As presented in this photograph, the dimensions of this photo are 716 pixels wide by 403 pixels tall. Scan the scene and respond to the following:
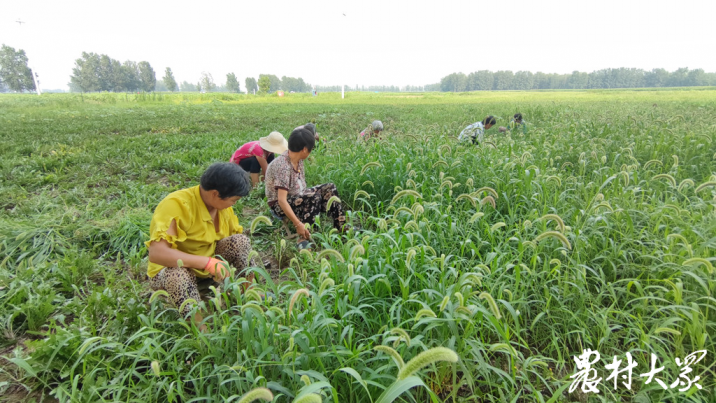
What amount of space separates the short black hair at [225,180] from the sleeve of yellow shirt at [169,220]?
9.8 inches

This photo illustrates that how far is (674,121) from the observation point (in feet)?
25.1

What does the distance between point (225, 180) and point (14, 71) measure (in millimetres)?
82303

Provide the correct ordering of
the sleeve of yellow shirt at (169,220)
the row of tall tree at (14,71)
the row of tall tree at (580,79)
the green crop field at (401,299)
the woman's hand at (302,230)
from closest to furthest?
the green crop field at (401,299)
the sleeve of yellow shirt at (169,220)
the woman's hand at (302,230)
the row of tall tree at (14,71)
the row of tall tree at (580,79)

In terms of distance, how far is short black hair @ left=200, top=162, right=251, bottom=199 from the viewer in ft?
8.03

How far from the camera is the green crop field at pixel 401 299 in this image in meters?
1.69

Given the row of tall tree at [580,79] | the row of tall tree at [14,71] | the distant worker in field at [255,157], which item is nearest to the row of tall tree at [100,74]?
the row of tall tree at [14,71]

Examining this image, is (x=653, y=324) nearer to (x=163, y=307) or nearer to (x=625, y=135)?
(x=163, y=307)

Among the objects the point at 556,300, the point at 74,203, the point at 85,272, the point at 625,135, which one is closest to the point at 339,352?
the point at 556,300

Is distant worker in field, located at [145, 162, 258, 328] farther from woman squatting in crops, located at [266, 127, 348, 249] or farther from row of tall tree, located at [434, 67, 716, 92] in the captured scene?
row of tall tree, located at [434, 67, 716, 92]

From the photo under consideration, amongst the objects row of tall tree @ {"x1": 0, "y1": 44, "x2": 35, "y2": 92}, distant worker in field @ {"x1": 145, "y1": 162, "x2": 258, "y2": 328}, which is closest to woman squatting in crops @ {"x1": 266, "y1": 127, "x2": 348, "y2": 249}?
distant worker in field @ {"x1": 145, "y1": 162, "x2": 258, "y2": 328}

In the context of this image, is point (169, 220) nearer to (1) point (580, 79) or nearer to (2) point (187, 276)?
(2) point (187, 276)

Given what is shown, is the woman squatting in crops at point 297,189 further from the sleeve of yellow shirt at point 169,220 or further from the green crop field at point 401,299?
the sleeve of yellow shirt at point 169,220

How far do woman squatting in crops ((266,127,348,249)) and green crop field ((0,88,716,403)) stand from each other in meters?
0.40

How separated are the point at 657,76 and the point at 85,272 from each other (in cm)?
10446
